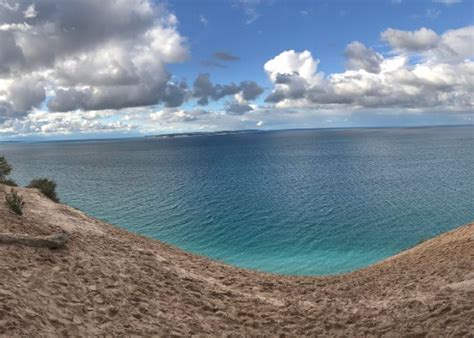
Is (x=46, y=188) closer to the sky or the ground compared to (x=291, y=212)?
closer to the sky

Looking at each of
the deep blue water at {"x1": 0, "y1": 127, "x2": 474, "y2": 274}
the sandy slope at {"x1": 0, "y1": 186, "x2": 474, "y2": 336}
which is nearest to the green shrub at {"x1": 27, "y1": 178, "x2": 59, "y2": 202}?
the sandy slope at {"x1": 0, "y1": 186, "x2": 474, "y2": 336}

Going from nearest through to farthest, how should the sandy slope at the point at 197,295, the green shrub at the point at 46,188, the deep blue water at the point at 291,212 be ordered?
the sandy slope at the point at 197,295
the green shrub at the point at 46,188
the deep blue water at the point at 291,212

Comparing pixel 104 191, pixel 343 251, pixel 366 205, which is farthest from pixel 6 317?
pixel 104 191

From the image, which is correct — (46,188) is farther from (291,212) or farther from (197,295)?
(291,212)

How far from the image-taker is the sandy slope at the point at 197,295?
10688mm

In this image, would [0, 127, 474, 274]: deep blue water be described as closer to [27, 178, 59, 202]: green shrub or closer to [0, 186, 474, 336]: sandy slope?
[27, 178, 59, 202]: green shrub

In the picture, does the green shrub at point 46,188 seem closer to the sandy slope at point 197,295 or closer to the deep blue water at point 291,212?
the sandy slope at point 197,295

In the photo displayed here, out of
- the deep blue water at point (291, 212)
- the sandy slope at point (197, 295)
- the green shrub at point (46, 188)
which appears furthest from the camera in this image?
the deep blue water at point (291, 212)

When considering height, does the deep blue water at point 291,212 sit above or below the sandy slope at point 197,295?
below

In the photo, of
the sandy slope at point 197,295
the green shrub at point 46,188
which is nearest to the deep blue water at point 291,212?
the green shrub at point 46,188

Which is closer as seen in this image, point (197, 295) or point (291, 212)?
point (197, 295)

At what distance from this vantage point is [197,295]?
48.1ft

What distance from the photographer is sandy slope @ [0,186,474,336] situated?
10688 mm

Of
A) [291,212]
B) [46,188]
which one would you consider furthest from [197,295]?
[291,212]
